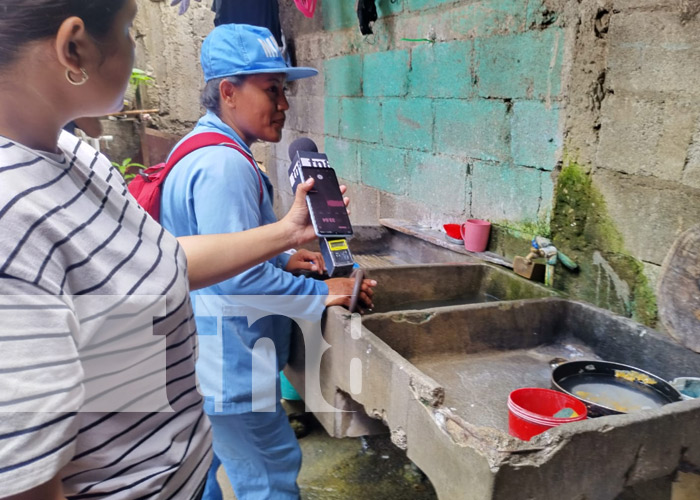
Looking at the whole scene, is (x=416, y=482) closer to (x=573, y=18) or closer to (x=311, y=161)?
(x=311, y=161)

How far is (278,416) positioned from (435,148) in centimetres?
180

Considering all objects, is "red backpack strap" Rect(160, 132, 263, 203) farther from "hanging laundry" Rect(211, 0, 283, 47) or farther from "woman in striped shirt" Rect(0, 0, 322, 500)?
"hanging laundry" Rect(211, 0, 283, 47)

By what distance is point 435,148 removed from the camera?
2885mm

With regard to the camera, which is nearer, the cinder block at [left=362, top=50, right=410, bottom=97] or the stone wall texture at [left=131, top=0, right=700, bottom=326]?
the stone wall texture at [left=131, top=0, right=700, bottom=326]

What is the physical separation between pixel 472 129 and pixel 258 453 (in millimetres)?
1875

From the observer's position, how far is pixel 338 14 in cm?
380

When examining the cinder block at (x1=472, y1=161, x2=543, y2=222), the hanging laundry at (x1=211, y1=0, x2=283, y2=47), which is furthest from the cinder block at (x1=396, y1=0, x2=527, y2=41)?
the hanging laundry at (x1=211, y1=0, x2=283, y2=47)

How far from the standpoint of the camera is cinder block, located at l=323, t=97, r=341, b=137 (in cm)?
404

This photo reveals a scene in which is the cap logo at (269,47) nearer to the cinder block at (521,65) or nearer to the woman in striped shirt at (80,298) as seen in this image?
the woman in striped shirt at (80,298)

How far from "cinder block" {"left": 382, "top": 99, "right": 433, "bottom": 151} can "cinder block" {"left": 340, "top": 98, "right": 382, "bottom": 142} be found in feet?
0.36

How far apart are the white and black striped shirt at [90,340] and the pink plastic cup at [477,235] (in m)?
1.77

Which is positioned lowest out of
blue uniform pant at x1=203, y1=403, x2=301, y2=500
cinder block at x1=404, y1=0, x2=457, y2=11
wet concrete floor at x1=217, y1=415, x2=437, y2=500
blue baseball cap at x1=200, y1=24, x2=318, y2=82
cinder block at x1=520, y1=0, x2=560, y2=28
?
wet concrete floor at x1=217, y1=415, x2=437, y2=500

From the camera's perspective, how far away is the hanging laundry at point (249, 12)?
423 centimetres

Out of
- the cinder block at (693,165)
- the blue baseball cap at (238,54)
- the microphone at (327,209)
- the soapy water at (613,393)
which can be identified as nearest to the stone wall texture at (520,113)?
the cinder block at (693,165)
